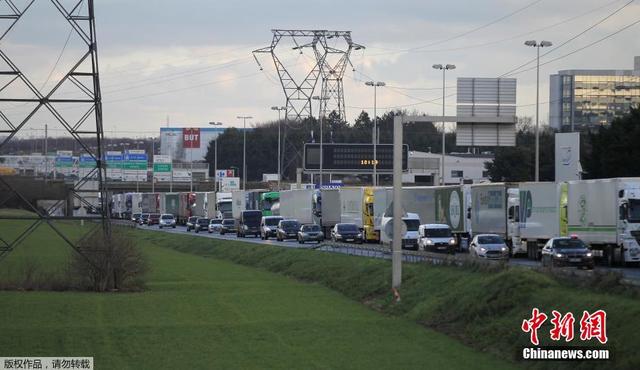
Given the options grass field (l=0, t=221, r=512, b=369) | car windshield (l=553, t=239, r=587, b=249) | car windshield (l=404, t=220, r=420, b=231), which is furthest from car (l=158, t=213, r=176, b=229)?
car windshield (l=553, t=239, r=587, b=249)

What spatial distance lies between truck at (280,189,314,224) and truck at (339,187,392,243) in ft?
21.3

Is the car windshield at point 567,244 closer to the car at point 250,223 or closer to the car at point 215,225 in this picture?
the car at point 250,223

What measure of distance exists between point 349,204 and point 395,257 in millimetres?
44446

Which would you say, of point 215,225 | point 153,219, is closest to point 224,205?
point 215,225

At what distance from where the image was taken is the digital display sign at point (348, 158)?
322 ft

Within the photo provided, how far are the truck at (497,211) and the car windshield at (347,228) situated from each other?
15.0 metres

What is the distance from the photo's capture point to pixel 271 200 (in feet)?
321

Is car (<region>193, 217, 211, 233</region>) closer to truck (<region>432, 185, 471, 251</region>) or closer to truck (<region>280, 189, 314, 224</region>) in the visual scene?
truck (<region>280, 189, 314, 224</region>)

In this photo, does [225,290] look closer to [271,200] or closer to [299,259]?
[299,259]

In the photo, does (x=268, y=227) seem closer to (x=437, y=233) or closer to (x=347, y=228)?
(x=347, y=228)

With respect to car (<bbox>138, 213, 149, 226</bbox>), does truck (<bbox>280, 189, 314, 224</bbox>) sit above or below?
above

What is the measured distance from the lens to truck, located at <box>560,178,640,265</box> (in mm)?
44438

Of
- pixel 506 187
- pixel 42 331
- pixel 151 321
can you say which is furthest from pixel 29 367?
pixel 506 187

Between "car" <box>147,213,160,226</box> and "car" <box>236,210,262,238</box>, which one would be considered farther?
"car" <box>147,213,160,226</box>
